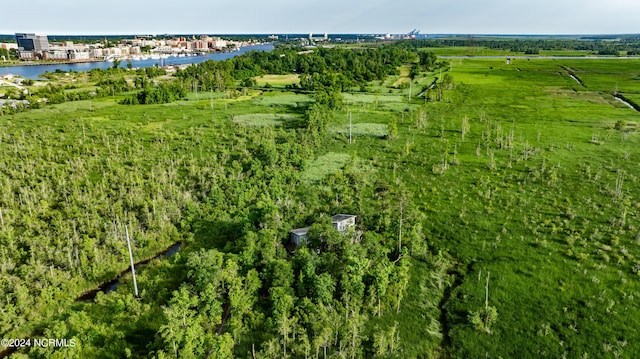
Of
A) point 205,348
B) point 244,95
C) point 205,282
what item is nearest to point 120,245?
point 205,282

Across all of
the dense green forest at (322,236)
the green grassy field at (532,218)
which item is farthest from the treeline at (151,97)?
the green grassy field at (532,218)

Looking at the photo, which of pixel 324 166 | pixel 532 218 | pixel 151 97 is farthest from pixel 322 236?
pixel 151 97

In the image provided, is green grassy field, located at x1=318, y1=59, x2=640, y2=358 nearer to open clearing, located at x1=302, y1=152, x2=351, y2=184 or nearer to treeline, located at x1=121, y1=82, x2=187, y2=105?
open clearing, located at x1=302, y1=152, x2=351, y2=184

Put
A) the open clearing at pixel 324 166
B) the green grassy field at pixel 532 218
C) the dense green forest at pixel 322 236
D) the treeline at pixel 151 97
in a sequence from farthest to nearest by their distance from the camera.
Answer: the treeline at pixel 151 97 < the open clearing at pixel 324 166 < the green grassy field at pixel 532 218 < the dense green forest at pixel 322 236

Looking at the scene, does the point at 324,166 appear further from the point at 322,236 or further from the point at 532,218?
the point at 532,218

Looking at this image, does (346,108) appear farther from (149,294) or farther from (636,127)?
(149,294)

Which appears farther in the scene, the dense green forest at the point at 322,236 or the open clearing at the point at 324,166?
the open clearing at the point at 324,166

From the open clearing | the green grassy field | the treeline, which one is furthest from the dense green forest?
the treeline

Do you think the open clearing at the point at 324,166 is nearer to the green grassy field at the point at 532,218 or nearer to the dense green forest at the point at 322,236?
the dense green forest at the point at 322,236
